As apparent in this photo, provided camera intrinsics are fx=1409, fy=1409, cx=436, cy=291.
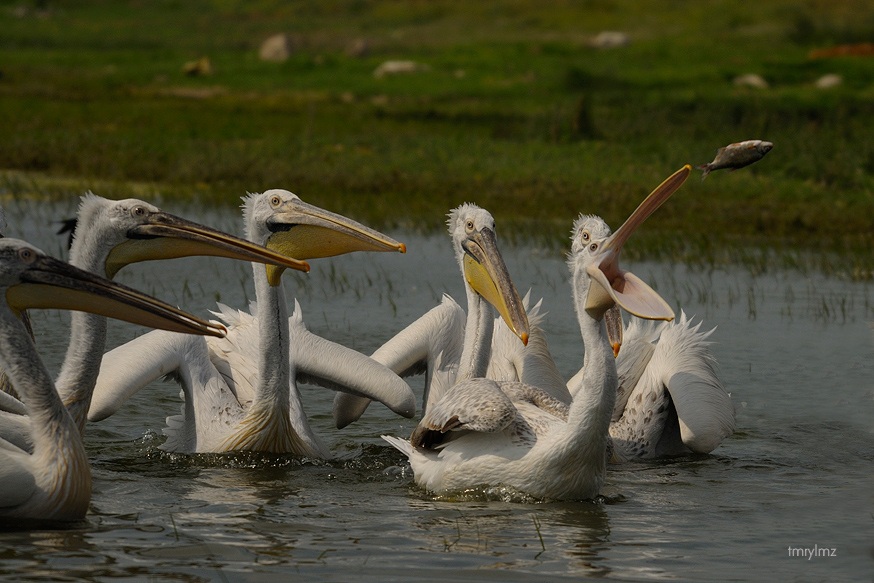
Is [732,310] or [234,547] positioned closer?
[234,547]

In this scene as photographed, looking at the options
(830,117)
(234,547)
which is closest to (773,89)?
(830,117)

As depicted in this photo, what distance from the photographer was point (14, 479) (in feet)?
14.8

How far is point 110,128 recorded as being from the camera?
20.7m

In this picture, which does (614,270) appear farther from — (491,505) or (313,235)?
(313,235)

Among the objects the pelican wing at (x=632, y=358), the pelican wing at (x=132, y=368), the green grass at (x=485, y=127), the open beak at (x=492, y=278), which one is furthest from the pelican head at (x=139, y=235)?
the green grass at (x=485, y=127)

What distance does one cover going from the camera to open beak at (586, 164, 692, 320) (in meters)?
4.61

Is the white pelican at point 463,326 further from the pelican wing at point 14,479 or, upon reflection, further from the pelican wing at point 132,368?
the pelican wing at point 14,479

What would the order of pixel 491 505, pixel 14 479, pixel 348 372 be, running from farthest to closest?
pixel 348 372 < pixel 491 505 < pixel 14 479

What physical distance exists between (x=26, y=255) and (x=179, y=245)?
2.37 feet

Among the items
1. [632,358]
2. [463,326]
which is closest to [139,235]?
[463,326]

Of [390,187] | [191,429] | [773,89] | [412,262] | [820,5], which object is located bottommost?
[191,429]

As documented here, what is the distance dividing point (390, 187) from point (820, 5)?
42791mm

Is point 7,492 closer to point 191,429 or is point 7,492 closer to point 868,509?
point 191,429

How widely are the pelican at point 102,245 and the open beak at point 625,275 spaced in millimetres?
1060
